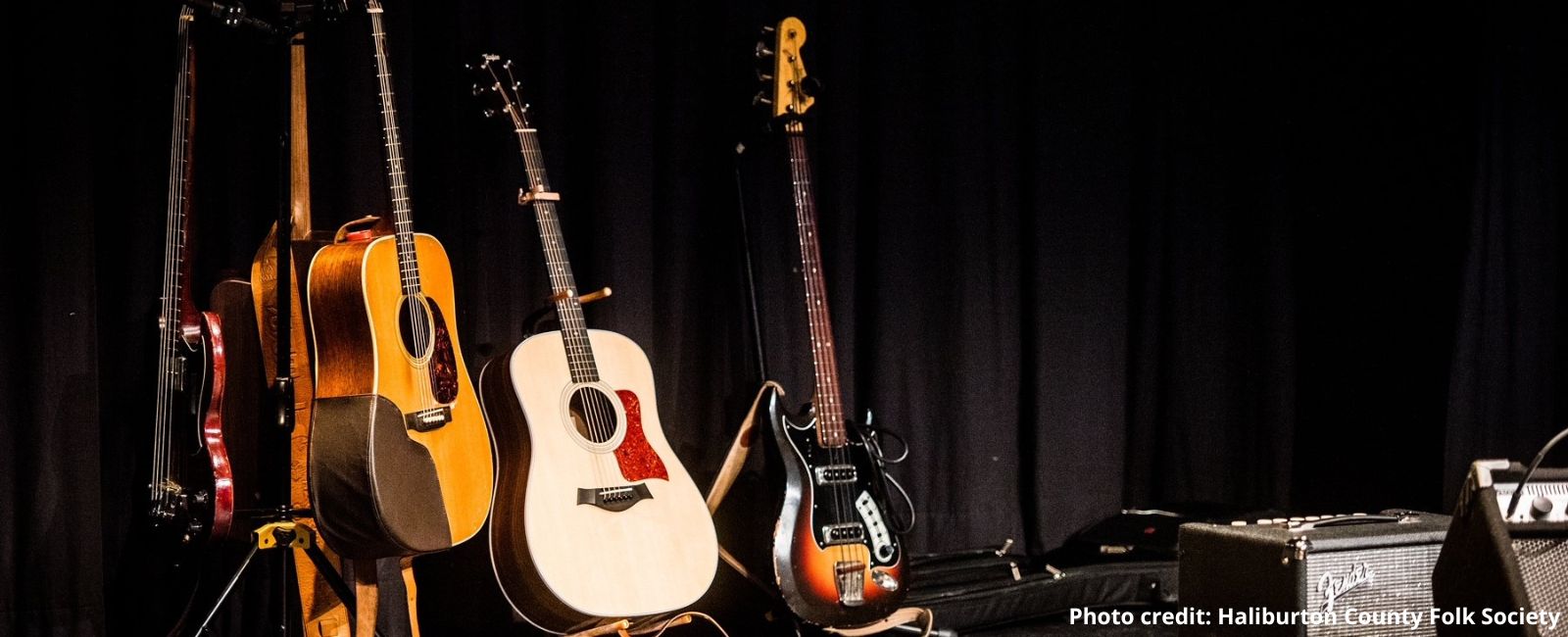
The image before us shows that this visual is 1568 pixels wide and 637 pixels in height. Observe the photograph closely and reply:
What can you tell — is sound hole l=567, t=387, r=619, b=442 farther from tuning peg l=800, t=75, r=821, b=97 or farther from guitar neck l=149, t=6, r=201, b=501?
tuning peg l=800, t=75, r=821, b=97

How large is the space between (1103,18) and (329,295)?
265cm

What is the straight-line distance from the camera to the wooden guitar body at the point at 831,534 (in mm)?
2863

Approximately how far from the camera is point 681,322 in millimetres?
3354

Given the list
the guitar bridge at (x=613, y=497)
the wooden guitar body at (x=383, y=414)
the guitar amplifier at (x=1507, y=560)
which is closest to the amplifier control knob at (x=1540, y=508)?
the guitar amplifier at (x=1507, y=560)

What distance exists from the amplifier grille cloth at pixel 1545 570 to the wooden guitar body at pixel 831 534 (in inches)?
59.2

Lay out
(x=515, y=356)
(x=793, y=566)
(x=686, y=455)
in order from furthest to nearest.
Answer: (x=686, y=455) → (x=793, y=566) → (x=515, y=356)

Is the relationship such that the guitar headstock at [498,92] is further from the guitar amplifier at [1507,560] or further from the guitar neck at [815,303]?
the guitar amplifier at [1507,560]

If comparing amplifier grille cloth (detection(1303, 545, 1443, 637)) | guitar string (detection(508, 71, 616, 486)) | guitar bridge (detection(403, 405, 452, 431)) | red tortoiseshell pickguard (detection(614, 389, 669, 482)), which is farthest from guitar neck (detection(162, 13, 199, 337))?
amplifier grille cloth (detection(1303, 545, 1443, 637))

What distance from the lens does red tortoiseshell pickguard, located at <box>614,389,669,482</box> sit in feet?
8.86

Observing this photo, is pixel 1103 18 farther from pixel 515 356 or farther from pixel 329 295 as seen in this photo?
pixel 329 295

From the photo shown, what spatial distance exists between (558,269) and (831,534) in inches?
34.8

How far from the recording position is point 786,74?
10.7 feet

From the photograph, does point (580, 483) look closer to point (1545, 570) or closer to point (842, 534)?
point (842, 534)

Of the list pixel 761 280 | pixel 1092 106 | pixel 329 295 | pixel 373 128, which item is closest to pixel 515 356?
pixel 329 295
